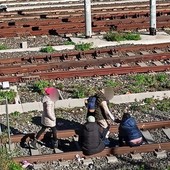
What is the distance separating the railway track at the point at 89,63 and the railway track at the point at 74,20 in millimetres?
3290

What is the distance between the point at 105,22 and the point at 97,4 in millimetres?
4144

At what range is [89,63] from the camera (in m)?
17.4

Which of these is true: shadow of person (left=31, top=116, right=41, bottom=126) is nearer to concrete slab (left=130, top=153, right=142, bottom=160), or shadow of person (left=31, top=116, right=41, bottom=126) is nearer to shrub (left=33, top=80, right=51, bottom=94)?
shrub (left=33, top=80, right=51, bottom=94)

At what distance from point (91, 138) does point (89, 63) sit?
6276mm

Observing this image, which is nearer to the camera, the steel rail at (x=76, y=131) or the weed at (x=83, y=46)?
the steel rail at (x=76, y=131)

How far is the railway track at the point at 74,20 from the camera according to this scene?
72.3 ft

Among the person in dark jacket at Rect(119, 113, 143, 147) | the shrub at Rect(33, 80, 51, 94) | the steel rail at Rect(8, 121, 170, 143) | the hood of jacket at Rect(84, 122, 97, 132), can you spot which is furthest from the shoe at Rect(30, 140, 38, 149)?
the shrub at Rect(33, 80, 51, 94)

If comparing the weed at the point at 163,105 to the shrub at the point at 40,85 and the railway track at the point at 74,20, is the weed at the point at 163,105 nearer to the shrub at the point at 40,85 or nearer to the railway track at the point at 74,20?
the shrub at the point at 40,85

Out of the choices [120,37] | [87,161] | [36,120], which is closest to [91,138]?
[87,161]

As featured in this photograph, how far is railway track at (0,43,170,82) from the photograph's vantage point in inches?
651

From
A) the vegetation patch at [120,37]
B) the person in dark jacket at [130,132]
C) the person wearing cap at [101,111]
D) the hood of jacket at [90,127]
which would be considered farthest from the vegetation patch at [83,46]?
the hood of jacket at [90,127]

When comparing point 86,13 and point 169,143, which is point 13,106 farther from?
point 86,13

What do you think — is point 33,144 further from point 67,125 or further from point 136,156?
point 136,156

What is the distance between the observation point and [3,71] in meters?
17.0
